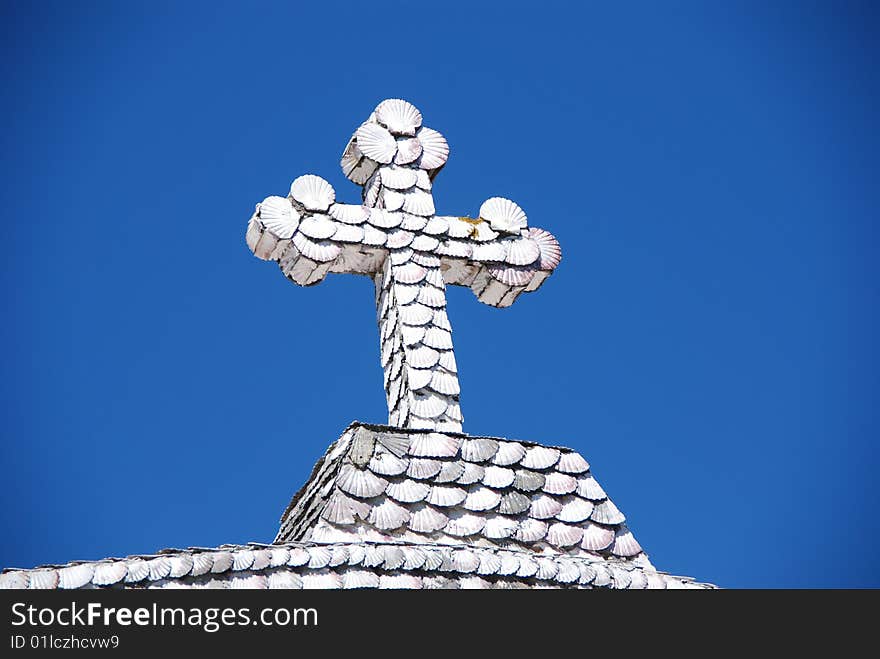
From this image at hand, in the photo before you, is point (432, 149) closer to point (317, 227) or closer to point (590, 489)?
point (317, 227)

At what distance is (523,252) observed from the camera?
11.3 m

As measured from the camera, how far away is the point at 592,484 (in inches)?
397

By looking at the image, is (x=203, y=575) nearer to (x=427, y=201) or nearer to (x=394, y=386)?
(x=394, y=386)

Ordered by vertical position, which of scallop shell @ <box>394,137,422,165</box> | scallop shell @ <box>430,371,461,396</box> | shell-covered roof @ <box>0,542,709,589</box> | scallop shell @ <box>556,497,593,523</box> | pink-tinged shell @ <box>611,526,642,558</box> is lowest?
shell-covered roof @ <box>0,542,709,589</box>

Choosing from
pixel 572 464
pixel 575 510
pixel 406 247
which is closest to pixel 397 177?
pixel 406 247

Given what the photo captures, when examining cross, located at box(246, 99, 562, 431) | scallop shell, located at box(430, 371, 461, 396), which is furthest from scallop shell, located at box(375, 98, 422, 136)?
scallop shell, located at box(430, 371, 461, 396)

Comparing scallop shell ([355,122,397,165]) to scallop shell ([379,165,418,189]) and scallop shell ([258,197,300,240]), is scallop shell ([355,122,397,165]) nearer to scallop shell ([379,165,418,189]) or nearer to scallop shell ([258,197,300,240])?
scallop shell ([379,165,418,189])

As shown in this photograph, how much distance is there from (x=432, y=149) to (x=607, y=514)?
2.77 metres

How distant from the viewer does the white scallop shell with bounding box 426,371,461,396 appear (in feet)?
33.9

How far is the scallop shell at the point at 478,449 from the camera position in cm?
985

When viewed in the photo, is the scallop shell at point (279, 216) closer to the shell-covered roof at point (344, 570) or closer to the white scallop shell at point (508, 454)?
the white scallop shell at point (508, 454)

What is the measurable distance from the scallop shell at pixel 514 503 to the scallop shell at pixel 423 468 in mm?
402

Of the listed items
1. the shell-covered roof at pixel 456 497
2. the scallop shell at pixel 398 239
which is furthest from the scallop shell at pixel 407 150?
the shell-covered roof at pixel 456 497

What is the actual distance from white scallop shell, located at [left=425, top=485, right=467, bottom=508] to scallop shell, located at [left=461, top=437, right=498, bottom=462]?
22 cm
